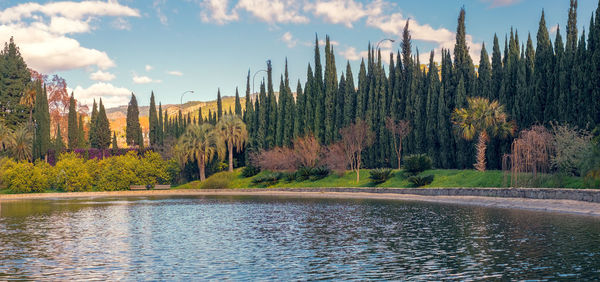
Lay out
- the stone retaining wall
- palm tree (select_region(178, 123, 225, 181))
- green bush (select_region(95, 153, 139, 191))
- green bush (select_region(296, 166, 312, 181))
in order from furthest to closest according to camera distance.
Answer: palm tree (select_region(178, 123, 225, 181))
green bush (select_region(95, 153, 139, 191))
green bush (select_region(296, 166, 312, 181))
the stone retaining wall

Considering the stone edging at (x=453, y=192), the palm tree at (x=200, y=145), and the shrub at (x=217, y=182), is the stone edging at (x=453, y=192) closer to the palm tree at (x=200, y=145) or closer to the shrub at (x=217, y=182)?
the shrub at (x=217, y=182)

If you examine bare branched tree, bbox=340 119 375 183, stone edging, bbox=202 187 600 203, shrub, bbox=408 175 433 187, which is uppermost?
bare branched tree, bbox=340 119 375 183

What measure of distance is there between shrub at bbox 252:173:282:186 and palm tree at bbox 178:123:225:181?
8951mm

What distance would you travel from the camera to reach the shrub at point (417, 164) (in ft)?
180

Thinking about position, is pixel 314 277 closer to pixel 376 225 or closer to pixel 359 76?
pixel 376 225

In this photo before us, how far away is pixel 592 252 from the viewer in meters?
16.4

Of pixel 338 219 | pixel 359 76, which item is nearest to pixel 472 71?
pixel 359 76

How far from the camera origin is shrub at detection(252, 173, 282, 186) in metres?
68.4

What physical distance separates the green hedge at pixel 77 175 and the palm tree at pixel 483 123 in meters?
42.7

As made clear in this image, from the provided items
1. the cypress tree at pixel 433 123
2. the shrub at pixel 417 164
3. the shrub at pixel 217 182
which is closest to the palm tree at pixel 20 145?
the shrub at pixel 217 182

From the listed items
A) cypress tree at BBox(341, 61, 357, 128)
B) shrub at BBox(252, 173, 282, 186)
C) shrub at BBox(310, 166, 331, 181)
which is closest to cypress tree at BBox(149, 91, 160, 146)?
shrub at BBox(252, 173, 282, 186)

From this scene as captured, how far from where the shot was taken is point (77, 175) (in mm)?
71625

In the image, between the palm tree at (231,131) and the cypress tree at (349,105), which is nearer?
the cypress tree at (349,105)

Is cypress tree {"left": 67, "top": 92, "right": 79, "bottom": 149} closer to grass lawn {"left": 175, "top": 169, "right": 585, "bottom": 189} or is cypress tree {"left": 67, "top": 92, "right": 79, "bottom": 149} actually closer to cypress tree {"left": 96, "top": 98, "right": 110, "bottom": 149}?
cypress tree {"left": 96, "top": 98, "right": 110, "bottom": 149}
